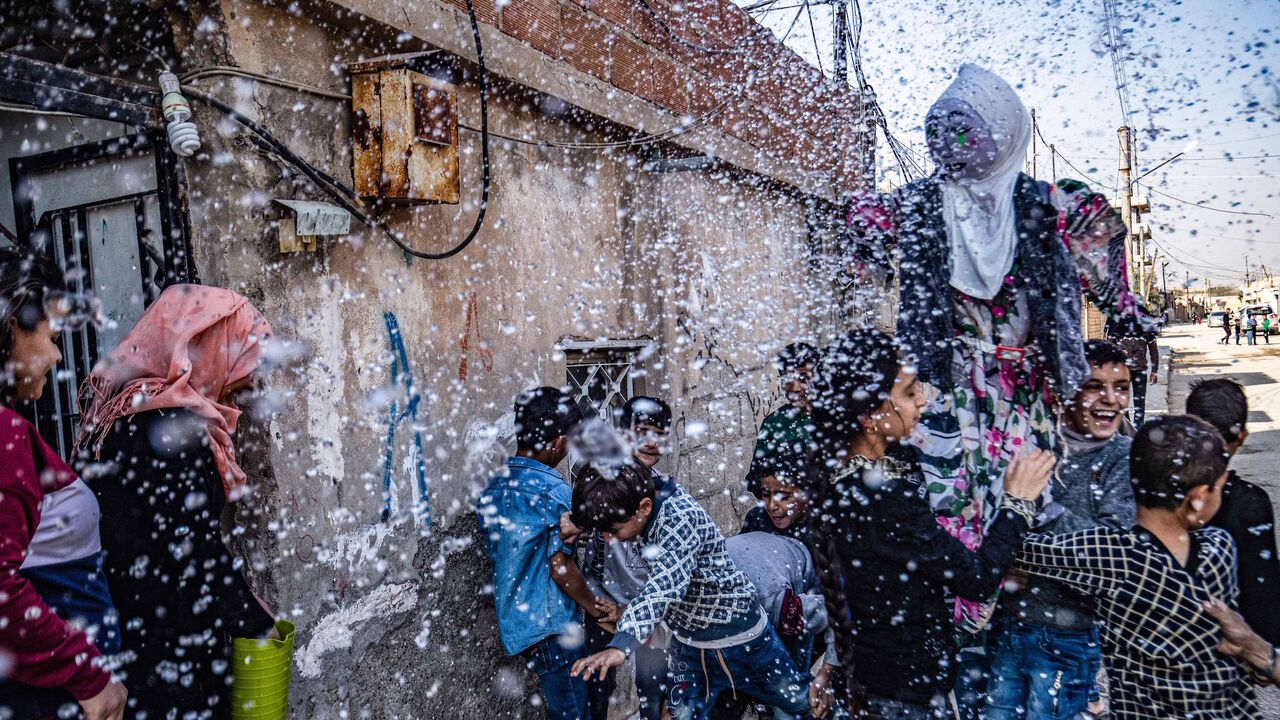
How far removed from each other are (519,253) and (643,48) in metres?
1.85

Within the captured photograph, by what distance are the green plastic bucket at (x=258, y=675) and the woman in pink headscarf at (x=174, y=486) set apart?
1.9 inches

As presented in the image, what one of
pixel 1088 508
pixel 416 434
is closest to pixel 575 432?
pixel 416 434

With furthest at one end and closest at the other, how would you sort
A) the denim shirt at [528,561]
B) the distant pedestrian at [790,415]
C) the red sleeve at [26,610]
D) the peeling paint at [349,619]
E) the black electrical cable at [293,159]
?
the distant pedestrian at [790,415] → the denim shirt at [528,561] → the peeling paint at [349,619] → the black electrical cable at [293,159] → the red sleeve at [26,610]

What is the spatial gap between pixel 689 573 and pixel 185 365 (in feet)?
5.62

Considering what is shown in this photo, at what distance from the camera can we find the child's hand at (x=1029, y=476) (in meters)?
2.35

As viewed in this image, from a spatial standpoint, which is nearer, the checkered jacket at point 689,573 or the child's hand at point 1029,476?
the child's hand at point 1029,476

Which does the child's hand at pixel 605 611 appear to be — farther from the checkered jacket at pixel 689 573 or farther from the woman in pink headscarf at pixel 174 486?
the woman in pink headscarf at pixel 174 486

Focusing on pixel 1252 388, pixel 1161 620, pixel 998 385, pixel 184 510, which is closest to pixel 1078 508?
pixel 998 385

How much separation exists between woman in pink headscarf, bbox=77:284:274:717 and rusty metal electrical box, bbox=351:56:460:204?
0.73 m

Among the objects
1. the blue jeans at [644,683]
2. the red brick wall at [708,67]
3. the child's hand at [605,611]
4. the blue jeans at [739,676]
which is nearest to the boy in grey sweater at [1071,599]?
the blue jeans at [739,676]

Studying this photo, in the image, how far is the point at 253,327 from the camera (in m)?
2.39

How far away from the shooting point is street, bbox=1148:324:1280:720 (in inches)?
295

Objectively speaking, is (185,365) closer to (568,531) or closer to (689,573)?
(568,531)

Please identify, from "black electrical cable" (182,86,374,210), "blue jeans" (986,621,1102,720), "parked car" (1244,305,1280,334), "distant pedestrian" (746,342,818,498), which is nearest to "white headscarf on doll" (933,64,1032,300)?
"distant pedestrian" (746,342,818,498)
